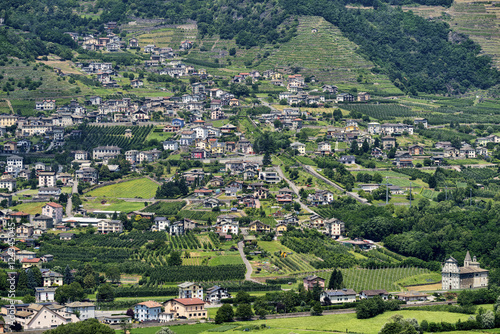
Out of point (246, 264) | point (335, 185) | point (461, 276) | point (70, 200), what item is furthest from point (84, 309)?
point (335, 185)

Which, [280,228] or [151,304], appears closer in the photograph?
[151,304]

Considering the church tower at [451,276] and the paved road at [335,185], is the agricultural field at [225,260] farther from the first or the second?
the paved road at [335,185]

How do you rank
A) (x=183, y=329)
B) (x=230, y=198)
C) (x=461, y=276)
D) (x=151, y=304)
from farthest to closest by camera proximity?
(x=230, y=198) < (x=461, y=276) < (x=151, y=304) < (x=183, y=329)

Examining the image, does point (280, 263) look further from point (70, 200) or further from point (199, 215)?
point (70, 200)

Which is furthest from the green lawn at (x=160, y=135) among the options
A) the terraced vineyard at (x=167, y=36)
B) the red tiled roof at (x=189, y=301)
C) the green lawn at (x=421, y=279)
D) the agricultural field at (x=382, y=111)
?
the red tiled roof at (x=189, y=301)

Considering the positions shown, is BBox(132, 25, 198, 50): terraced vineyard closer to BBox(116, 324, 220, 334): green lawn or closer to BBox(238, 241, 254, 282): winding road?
BBox(238, 241, 254, 282): winding road

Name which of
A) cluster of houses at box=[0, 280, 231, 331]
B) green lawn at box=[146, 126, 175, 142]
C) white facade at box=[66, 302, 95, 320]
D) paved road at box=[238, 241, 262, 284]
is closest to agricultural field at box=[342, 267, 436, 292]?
paved road at box=[238, 241, 262, 284]
